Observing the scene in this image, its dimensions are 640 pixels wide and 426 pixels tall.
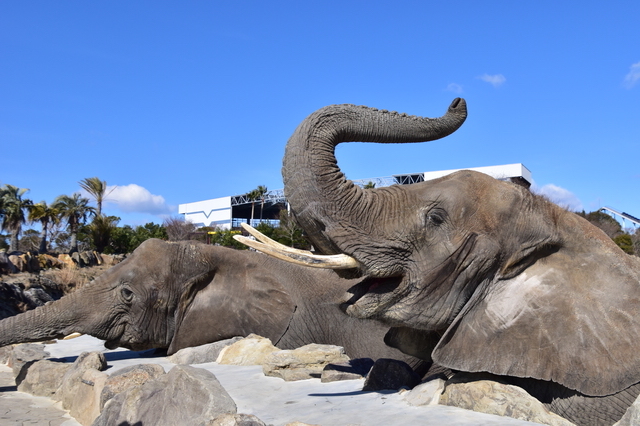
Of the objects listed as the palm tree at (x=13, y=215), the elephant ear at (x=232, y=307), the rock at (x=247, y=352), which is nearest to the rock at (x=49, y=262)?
the palm tree at (x=13, y=215)

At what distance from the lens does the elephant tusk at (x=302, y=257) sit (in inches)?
155

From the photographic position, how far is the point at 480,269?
408cm

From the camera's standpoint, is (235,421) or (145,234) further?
(145,234)

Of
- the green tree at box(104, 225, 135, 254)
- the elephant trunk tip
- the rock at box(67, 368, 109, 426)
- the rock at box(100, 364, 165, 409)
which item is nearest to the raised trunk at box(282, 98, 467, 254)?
the elephant trunk tip

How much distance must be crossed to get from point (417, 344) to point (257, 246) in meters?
1.58

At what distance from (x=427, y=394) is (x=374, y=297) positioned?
75 centimetres

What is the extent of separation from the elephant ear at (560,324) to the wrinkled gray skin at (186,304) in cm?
351

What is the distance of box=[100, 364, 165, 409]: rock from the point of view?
5527 mm

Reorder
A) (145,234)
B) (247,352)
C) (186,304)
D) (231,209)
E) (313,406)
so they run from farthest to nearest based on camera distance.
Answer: (231,209), (145,234), (186,304), (247,352), (313,406)

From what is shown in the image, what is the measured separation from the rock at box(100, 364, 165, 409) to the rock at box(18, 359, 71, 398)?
6.31 ft

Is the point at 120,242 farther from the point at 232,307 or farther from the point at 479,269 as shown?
the point at 479,269

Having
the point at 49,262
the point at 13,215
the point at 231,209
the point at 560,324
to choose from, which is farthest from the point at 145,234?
the point at 560,324

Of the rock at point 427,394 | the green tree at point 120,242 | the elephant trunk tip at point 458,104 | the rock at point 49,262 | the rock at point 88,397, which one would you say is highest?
the green tree at point 120,242

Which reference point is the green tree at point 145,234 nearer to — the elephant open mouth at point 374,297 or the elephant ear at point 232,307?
the elephant ear at point 232,307
